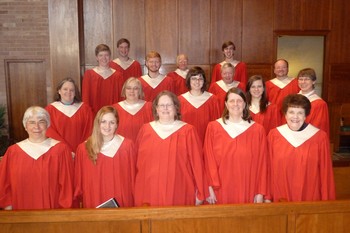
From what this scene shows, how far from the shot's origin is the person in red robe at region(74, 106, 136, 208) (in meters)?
3.16

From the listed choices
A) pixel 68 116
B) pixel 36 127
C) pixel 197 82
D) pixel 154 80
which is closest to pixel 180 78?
pixel 154 80

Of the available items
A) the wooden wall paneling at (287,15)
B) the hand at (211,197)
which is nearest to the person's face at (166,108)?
the hand at (211,197)

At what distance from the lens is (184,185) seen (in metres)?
3.35

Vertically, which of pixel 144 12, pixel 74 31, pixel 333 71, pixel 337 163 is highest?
pixel 144 12

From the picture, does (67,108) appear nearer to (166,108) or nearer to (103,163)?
(103,163)

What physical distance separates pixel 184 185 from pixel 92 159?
2.72ft

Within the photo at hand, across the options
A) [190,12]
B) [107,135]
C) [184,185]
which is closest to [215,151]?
[184,185]

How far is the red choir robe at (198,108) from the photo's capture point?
4695 mm

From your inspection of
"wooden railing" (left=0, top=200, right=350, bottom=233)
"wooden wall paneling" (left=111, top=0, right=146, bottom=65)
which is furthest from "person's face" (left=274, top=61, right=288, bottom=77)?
"wooden railing" (left=0, top=200, right=350, bottom=233)

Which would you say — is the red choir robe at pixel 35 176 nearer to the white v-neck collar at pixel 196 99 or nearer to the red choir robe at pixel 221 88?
the white v-neck collar at pixel 196 99

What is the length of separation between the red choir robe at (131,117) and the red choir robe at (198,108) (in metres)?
0.53

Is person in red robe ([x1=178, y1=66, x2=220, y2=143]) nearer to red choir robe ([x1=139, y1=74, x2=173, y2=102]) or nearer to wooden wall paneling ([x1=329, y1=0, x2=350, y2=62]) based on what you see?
red choir robe ([x1=139, y1=74, x2=173, y2=102])

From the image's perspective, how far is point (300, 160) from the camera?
10.6 ft

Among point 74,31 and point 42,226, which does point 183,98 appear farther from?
point 74,31
